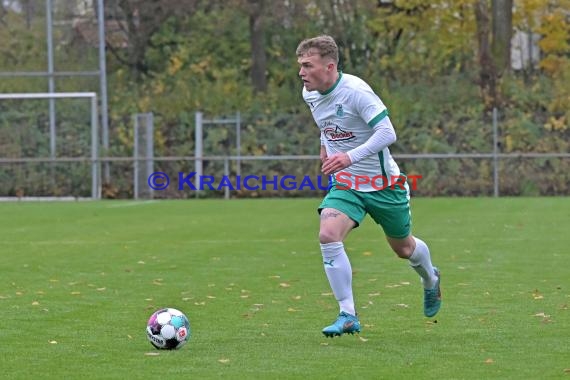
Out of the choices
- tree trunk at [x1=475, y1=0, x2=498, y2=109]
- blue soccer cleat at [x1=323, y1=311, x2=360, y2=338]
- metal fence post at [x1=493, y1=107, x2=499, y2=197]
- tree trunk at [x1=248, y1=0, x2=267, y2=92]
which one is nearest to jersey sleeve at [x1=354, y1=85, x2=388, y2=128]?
blue soccer cleat at [x1=323, y1=311, x2=360, y2=338]

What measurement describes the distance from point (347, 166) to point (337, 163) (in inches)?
3.9

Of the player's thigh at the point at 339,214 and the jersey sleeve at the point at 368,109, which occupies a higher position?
the jersey sleeve at the point at 368,109

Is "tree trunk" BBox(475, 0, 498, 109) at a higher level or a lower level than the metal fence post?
higher

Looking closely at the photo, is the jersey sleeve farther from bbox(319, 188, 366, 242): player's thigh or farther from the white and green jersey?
bbox(319, 188, 366, 242): player's thigh

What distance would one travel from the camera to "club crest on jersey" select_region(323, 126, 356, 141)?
8852 mm

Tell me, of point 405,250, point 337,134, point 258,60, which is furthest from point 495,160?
point 337,134

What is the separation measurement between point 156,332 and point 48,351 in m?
0.66

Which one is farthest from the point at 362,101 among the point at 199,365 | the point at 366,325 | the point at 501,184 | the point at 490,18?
the point at 490,18

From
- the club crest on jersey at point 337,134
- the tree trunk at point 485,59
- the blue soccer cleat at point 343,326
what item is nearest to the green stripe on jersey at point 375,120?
the club crest on jersey at point 337,134

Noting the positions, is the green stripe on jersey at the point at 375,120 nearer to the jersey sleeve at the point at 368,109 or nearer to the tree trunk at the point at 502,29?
the jersey sleeve at the point at 368,109

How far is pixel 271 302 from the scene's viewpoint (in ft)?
34.6

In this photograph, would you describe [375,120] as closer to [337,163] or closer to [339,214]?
[337,163]

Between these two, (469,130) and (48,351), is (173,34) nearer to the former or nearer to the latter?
(469,130)

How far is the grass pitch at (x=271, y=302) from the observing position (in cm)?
735
